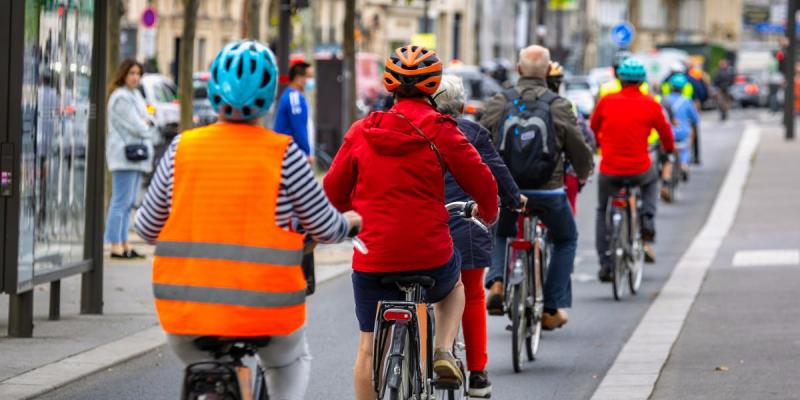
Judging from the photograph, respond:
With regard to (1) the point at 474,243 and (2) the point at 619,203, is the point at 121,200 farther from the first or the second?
(1) the point at 474,243

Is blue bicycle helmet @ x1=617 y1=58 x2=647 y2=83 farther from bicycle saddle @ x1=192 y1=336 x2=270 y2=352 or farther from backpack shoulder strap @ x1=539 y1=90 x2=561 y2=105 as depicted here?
bicycle saddle @ x1=192 y1=336 x2=270 y2=352

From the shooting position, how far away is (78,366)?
10.0m

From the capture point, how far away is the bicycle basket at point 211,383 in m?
5.43

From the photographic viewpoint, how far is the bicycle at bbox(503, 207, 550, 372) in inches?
397

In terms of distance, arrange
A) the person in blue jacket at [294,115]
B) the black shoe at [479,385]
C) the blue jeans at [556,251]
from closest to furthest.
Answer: the black shoe at [479,385] < the blue jeans at [556,251] < the person in blue jacket at [294,115]

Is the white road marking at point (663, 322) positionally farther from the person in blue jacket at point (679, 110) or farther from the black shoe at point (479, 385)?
A: the person in blue jacket at point (679, 110)

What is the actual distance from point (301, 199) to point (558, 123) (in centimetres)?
501

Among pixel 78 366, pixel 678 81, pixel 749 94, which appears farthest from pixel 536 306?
pixel 749 94

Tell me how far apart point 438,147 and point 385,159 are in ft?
0.88

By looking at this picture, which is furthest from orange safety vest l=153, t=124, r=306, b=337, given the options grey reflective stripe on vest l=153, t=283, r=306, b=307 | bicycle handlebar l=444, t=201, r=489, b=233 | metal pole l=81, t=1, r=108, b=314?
metal pole l=81, t=1, r=108, b=314

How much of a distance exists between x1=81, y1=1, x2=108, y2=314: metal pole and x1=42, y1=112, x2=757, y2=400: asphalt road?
147 cm

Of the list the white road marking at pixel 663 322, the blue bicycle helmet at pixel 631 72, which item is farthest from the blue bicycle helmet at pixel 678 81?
the blue bicycle helmet at pixel 631 72

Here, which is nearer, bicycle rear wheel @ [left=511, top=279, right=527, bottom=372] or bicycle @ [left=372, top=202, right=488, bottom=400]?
bicycle @ [left=372, top=202, right=488, bottom=400]

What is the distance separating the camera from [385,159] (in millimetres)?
6941
